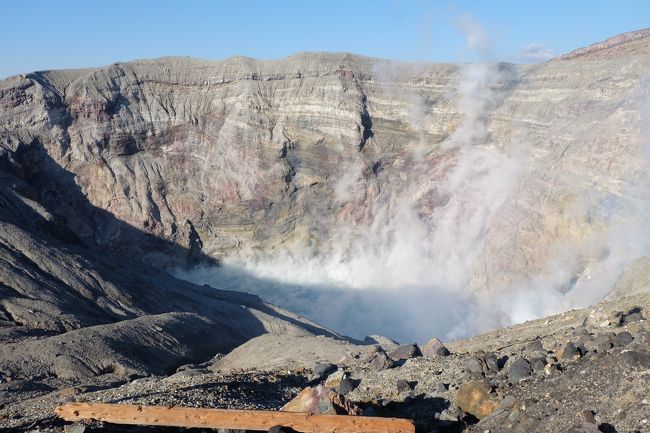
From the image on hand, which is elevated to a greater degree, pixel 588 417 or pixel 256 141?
pixel 256 141

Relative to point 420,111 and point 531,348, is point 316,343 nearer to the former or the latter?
point 531,348

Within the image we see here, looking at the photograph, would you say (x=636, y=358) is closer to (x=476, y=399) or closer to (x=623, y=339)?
(x=623, y=339)

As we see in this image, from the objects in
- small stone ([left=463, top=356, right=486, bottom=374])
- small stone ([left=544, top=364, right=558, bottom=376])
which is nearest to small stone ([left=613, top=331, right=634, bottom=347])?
small stone ([left=544, top=364, right=558, bottom=376])

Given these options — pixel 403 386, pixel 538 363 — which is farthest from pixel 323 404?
pixel 538 363

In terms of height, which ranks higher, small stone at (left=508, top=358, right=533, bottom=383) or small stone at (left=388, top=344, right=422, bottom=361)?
small stone at (left=508, top=358, right=533, bottom=383)

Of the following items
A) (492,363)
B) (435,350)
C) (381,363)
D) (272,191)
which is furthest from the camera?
(272,191)

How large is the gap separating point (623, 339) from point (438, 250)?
30.6 m

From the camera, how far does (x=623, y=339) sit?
38.5ft

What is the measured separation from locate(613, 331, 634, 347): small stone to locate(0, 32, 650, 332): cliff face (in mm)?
23287

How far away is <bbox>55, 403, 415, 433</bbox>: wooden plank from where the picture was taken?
976cm

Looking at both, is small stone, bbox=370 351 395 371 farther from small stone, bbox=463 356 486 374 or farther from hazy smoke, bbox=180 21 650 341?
hazy smoke, bbox=180 21 650 341

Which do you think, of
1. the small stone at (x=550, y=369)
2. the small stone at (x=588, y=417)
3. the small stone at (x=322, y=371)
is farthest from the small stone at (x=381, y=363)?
the small stone at (x=588, y=417)

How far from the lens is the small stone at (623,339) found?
1162 cm

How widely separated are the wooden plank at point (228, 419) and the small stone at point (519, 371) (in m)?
2.33
